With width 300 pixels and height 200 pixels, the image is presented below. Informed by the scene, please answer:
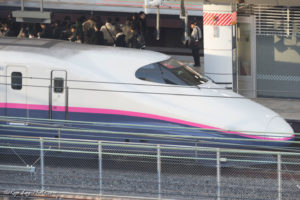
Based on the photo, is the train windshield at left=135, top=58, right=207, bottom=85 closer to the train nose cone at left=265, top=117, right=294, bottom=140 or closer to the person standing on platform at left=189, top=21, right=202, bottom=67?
the train nose cone at left=265, top=117, right=294, bottom=140

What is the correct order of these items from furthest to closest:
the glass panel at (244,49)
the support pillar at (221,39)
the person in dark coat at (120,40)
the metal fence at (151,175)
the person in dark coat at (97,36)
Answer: the person in dark coat at (97,36)
the person in dark coat at (120,40)
the glass panel at (244,49)
the support pillar at (221,39)
the metal fence at (151,175)

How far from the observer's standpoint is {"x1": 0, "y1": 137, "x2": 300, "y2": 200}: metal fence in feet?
43.2

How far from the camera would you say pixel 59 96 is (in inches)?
637

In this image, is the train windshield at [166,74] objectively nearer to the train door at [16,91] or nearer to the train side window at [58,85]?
the train side window at [58,85]

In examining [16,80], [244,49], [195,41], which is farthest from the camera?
[195,41]

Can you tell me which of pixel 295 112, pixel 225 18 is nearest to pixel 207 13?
pixel 225 18

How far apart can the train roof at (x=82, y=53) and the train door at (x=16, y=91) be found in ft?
1.06

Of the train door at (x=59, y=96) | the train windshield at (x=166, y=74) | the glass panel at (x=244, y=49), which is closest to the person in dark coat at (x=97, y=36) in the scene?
the glass panel at (x=244, y=49)

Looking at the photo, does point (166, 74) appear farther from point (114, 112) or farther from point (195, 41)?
point (195, 41)

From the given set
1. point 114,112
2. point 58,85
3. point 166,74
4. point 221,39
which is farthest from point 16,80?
point 221,39

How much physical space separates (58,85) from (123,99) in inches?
53.1

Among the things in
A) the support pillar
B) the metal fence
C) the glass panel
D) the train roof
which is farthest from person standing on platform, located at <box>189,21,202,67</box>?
the metal fence

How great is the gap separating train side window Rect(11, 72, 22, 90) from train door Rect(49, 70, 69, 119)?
0.65 m

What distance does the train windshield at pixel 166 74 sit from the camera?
16.4 meters
